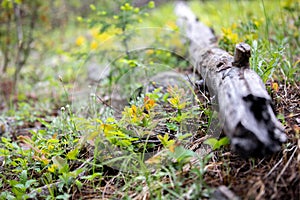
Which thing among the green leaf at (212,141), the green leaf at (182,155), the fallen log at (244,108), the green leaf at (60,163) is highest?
the fallen log at (244,108)

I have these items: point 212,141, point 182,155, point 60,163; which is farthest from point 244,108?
point 60,163

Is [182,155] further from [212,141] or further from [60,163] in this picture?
[60,163]

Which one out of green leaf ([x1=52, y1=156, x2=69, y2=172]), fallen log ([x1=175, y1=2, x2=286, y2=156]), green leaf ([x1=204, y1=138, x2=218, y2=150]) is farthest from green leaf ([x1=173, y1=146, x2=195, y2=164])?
green leaf ([x1=52, y1=156, x2=69, y2=172])

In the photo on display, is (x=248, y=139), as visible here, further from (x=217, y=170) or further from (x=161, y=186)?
(x=161, y=186)

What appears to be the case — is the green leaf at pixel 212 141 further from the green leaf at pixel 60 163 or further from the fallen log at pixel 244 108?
the green leaf at pixel 60 163

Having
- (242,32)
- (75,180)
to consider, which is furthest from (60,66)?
(75,180)

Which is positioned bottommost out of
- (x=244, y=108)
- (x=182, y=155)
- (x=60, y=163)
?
(x=60, y=163)

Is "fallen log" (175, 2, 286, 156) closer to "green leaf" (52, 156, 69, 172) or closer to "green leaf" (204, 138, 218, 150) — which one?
"green leaf" (204, 138, 218, 150)

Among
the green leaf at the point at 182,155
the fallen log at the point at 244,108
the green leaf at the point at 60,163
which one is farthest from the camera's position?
the green leaf at the point at 60,163

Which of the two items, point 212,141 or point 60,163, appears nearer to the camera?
point 212,141

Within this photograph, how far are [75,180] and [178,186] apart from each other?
1.95ft

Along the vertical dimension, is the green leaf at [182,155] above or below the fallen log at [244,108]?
below

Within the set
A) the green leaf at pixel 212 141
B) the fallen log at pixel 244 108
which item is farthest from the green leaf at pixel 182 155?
the fallen log at pixel 244 108

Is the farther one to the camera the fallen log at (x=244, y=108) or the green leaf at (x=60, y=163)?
the green leaf at (x=60, y=163)
